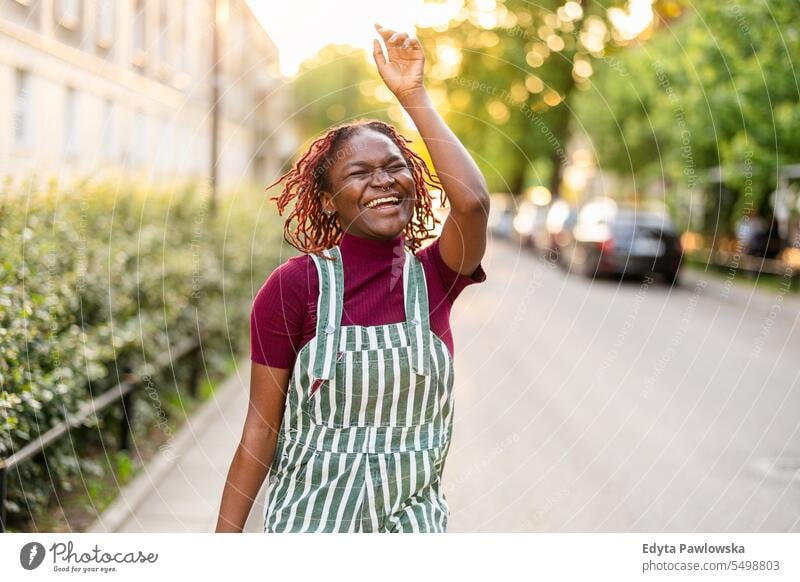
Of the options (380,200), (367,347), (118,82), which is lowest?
(367,347)

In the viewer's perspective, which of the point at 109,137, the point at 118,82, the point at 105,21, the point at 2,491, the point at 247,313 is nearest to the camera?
the point at 2,491

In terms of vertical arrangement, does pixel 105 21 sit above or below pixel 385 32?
above

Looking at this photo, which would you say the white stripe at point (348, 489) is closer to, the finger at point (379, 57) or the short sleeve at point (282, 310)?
the short sleeve at point (282, 310)

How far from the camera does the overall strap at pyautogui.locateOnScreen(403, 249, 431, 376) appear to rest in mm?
2291

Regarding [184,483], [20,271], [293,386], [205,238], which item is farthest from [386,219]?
[205,238]

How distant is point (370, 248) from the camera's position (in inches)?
93.0

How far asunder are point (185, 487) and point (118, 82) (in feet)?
20.8

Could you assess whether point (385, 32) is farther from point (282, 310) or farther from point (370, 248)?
Result: point (282, 310)

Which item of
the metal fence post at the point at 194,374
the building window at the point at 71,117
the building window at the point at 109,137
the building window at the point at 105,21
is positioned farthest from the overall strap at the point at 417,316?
the building window at the point at 109,137

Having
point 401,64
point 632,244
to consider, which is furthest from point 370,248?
point 632,244

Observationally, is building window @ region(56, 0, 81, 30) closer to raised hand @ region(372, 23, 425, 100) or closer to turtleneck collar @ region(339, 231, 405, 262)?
raised hand @ region(372, 23, 425, 100)

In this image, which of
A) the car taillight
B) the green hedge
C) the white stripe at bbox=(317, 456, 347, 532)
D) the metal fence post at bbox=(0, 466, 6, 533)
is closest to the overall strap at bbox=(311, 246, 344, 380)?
the white stripe at bbox=(317, 456, 347, 532)

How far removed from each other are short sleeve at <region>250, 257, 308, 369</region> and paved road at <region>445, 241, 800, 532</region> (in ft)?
10.5
